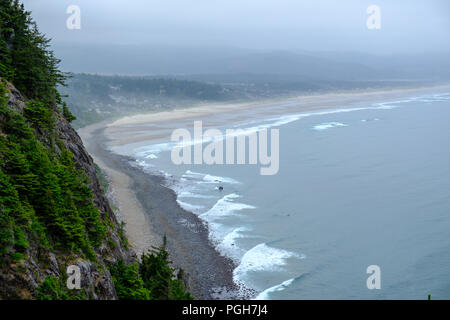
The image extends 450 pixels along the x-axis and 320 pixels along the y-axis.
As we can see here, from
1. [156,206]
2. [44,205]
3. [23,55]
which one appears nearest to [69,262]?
[44,205]

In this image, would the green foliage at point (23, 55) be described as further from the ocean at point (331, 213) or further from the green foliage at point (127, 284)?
the ocean at point (331, 213)

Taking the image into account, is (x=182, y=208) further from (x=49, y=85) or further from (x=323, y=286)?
(x=49, y=85)

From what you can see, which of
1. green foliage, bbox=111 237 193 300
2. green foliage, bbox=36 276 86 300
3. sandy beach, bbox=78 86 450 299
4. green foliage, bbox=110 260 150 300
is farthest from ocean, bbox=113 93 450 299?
green foliage, bbox=36 276 86 300

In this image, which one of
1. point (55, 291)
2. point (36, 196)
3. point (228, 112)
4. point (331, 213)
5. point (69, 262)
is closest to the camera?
point (55, 291)

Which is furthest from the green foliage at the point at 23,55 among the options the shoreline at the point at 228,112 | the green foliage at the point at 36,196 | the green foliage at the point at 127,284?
the shoreline at the point at 228,112

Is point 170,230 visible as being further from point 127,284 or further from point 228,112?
point 228,112

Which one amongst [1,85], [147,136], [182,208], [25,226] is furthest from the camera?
[147,136]

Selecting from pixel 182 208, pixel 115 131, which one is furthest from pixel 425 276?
pixel 115 131

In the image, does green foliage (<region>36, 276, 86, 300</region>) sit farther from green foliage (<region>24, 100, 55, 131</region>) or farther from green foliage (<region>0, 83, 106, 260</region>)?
green foliage (<region>24, 100, 55, 131</region>)
